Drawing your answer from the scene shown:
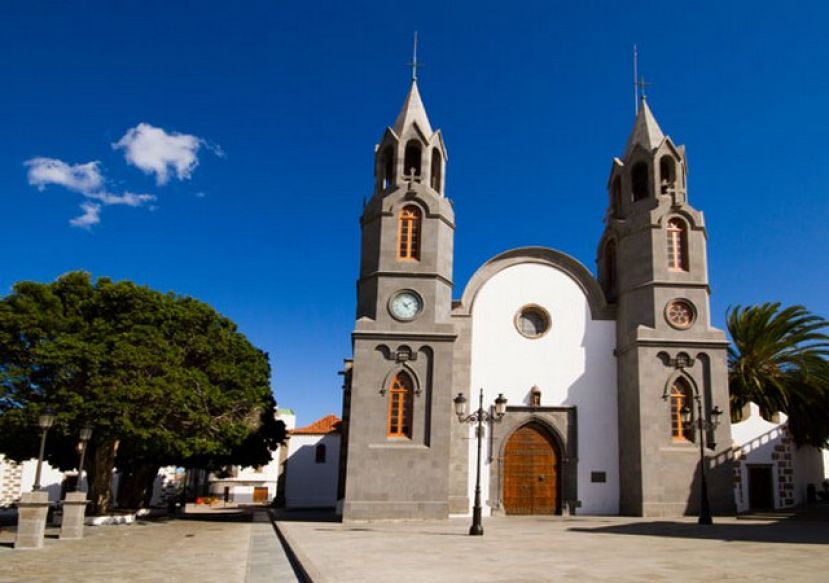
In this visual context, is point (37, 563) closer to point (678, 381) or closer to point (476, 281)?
point (476, 281)

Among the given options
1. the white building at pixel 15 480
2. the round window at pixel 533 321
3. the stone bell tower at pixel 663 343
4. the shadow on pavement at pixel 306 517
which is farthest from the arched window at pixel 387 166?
the white building at pixel 15 480

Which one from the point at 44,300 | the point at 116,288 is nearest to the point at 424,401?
the point at 116,288

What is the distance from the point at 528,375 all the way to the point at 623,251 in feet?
20.3

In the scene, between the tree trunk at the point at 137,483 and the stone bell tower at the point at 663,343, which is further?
the tree trunk at the point at 137,483

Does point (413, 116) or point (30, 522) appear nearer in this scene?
point (30, 522)

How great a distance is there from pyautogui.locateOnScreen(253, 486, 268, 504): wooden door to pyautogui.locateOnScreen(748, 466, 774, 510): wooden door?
38.1 m

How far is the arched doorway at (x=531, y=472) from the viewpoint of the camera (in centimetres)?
2428

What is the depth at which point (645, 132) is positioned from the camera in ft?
89.8

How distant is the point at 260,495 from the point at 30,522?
131 ft

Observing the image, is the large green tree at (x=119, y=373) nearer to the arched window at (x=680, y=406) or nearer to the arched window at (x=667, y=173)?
the arched window at (x=680, y=406)

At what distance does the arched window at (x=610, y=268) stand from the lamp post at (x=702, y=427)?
5.80m

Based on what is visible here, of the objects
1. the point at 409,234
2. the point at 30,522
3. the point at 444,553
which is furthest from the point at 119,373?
the point at 444,553

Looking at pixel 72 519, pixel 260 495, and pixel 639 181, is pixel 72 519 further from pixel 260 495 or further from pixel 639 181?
pixel 260 495

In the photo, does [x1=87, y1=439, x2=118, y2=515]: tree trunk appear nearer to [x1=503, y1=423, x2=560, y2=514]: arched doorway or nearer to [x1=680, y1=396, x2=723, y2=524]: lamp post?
[x1=503, y1=423, x2=560, y2=514]: arched doorway
